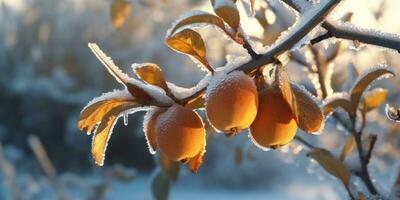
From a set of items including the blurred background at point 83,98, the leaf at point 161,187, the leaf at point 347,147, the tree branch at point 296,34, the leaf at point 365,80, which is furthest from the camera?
the blurred background at point 83,98

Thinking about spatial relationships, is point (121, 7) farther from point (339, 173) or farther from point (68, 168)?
point (68, 168)

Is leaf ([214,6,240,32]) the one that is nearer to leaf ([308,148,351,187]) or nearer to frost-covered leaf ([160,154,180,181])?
leaf ([308,148,351,187])

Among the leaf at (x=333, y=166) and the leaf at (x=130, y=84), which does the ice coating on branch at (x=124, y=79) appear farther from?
the leaf at (x=333, y=166)

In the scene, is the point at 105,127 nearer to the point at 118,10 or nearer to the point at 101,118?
the point at 101,118

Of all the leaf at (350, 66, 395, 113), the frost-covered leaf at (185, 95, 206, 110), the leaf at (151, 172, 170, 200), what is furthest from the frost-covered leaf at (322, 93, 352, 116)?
the leaf at (151, 172, 170, 200)

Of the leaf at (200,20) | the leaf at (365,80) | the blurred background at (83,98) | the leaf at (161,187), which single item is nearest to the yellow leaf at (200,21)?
the leaf at (200,20)

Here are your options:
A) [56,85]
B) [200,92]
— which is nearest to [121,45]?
[56,85]
